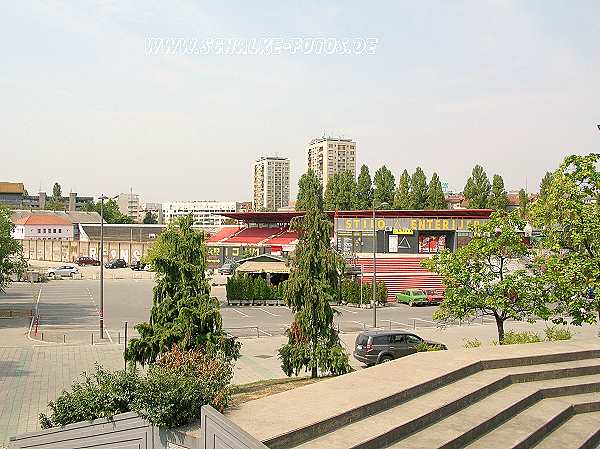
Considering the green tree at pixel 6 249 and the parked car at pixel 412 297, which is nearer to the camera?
the green tree at pixel 6 249

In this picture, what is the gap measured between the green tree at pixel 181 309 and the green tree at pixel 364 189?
90963 millimetres

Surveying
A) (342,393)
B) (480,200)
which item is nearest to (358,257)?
(342,393)

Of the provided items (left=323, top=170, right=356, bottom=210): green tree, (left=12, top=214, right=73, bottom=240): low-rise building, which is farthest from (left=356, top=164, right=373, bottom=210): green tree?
(left=12, top=214, right=73, bottom=240): low-rise building

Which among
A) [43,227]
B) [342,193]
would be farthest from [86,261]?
[342,193]

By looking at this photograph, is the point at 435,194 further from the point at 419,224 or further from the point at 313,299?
the point at 313,299

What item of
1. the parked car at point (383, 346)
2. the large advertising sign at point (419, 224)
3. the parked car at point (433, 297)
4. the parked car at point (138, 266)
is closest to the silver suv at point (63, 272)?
the parked car at point (138, 266)

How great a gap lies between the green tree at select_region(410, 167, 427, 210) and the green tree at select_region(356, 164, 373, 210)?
29.9 ft

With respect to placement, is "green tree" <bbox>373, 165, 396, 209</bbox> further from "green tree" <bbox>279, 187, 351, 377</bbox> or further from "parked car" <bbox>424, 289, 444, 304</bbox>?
"green tree" <bbox>279, 187, 351, 377</bbox>

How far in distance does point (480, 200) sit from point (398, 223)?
4542cm

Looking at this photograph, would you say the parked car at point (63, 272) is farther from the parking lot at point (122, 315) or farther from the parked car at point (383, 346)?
the parked car at point (383, 346)

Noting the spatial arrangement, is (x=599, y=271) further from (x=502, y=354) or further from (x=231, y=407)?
(x=231, y=407)

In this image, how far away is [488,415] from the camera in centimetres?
1101

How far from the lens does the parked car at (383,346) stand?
24.4 metres

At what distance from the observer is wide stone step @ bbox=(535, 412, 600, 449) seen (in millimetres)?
10828
